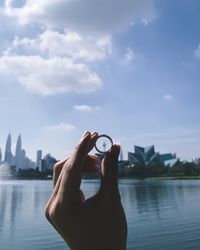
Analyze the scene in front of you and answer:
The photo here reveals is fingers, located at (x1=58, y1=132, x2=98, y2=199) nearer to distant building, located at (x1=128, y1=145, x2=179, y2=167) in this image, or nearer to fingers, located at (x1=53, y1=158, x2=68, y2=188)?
fingers, located at (x1=53, y1=158, x2=68, y2=188)

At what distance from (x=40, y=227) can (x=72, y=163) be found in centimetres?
2589

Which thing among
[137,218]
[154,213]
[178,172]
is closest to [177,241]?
[137,218]

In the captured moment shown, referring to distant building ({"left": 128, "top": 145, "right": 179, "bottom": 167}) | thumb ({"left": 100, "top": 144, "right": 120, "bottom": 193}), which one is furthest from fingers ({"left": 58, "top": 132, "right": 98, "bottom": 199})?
distant building ({"left": 128, "top": 145, "right": 179, "bottom": 167})

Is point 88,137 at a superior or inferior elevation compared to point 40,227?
superior

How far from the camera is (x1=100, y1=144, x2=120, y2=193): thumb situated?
152cm

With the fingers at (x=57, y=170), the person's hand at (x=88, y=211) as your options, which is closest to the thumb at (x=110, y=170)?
the person's hand at (x=88, y=211)

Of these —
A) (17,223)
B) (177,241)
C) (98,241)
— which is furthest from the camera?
(17,223)

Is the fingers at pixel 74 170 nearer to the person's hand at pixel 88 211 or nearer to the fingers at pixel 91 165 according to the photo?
the person's hand at pixel 88 211

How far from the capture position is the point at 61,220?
1.52m

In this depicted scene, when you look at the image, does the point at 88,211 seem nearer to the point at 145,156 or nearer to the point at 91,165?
the point at 91,165

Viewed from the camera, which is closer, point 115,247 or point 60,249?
point 115,247

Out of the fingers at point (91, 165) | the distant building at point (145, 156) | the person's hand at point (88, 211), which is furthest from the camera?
the distant building at point (145, 156)

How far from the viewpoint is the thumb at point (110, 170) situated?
5.00 feet

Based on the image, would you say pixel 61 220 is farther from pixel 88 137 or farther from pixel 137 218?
pixel 137 218
